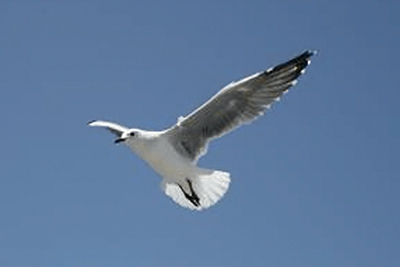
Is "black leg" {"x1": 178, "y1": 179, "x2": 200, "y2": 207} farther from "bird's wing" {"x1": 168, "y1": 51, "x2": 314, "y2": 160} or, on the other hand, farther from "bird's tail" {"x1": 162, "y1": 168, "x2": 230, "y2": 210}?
"bird's wing" {"x1": 168, "y1": 51, "x2": 314, "y2": 160}

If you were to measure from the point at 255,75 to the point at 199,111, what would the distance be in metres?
0.60

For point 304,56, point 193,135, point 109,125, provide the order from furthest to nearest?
point 109,125
point 193,135
point 304,56

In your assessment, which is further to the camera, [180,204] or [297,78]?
[180,204]

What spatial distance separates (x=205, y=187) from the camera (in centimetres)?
967

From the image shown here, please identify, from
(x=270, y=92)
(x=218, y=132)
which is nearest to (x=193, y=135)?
(x=218, y=132)

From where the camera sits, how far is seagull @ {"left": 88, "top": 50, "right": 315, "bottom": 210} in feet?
30.7

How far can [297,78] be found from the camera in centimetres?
925

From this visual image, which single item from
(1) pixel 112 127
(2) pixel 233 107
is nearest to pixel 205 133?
(2) pixel 233 107

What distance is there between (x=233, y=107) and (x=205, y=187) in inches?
29.4

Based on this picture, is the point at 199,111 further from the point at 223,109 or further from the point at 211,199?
the point at 211,199

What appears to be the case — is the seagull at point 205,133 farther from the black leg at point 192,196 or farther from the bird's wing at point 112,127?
the bird's wing at point 112,127

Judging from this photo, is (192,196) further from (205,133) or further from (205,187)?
(205,133)

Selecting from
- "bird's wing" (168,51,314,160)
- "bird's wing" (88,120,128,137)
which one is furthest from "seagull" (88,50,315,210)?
"bird's wing" (88,120,128,137)

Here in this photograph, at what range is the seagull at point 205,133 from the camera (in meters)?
9.36
